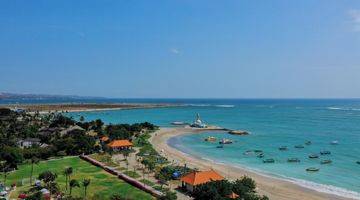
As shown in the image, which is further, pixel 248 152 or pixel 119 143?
pixel 248 152

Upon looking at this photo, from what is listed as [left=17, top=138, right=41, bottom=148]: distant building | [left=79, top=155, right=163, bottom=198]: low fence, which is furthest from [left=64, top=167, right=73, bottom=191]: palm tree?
[left=17, top=138, right=41, bottom=148]: distant building

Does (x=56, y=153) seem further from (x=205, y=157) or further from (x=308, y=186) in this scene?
(x=308, y=186)

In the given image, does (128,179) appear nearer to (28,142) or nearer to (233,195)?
(233,195)

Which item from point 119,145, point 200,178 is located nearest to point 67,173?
point 200,178

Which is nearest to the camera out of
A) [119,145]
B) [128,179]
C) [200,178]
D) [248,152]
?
[200,178]

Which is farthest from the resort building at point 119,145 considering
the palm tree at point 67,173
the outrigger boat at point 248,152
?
the outrigger boat at point 248,152

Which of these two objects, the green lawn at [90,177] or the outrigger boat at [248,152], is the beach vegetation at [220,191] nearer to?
the green lawn at [90,177]

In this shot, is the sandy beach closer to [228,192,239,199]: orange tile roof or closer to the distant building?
[228,192,239,199]: orange tile roof

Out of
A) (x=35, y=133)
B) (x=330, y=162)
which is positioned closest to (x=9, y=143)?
(x=35, y=133)
